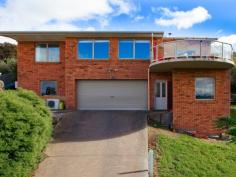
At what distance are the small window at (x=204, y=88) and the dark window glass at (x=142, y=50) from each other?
4.95 m

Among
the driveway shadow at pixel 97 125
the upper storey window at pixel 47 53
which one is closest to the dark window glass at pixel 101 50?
the upper storey window at pixel 47 53

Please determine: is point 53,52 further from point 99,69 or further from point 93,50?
point 99,69

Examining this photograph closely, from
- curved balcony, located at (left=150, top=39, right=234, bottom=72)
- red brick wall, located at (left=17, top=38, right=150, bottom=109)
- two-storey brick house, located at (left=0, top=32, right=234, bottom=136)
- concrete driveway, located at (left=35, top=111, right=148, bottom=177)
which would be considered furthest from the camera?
red brick wall, located at (left=17, top=38, right=150, bottom=109)

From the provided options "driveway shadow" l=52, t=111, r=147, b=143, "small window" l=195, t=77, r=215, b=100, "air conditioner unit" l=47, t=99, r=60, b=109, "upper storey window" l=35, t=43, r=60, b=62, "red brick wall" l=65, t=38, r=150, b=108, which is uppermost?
"upper storey window" l=35, t=43, r=60, b=62

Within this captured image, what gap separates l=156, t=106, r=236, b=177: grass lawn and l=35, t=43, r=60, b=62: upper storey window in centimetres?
1219

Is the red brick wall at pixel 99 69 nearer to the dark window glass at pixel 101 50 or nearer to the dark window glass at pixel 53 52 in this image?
the dark window glass at pixel 101 50

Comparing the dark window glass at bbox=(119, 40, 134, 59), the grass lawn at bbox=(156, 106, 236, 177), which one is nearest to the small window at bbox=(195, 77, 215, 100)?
the grass lawn at bbox=(156, 106, 236, 177)

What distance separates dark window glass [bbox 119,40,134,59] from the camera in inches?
1209

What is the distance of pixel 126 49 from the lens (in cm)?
3083

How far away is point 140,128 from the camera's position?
23766 millimetres

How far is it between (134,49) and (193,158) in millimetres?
12863

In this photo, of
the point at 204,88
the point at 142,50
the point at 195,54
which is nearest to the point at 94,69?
the point at 142,50

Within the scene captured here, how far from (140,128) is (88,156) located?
18.3 feet

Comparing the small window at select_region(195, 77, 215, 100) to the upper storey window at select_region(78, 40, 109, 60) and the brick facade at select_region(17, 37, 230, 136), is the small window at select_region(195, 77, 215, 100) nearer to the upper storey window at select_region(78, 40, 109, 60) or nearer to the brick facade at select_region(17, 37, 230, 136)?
the brick facade at select_region(17, 37, 230, 136)
